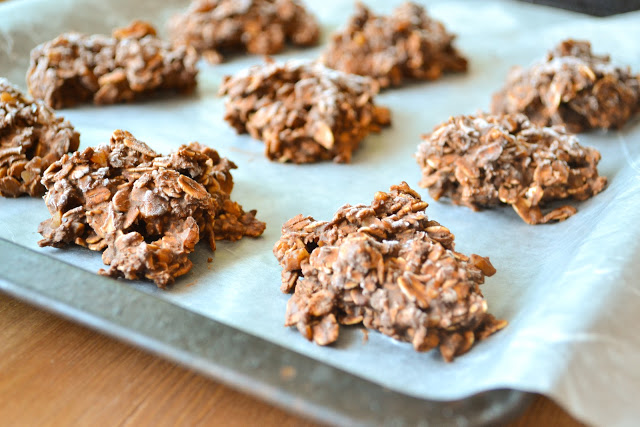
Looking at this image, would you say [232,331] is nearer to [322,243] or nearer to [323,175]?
[322,243]

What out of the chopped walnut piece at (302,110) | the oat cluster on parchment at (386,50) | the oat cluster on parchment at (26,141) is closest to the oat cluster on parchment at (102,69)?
the chopped walnut piece at (302,110)

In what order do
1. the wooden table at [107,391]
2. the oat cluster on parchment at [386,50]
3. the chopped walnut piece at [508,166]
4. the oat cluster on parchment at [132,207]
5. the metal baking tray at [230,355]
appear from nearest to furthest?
the metal baking tray at [230,355] < the wooden table at [107,391] < the oat cluster on parchment at [132,207] < the chopped walnut piece at [508,166] < the oat cluster on parchment at [386,50]

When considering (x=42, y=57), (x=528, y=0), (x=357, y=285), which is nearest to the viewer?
(x=357, y=285)

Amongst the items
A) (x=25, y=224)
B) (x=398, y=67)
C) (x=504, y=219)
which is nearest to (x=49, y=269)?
(x=25, y=224)

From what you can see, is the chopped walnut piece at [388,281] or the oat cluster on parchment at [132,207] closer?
the chopped walnut piece at [388,281]

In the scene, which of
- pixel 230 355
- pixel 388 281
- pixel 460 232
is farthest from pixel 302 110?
pixel 230 355

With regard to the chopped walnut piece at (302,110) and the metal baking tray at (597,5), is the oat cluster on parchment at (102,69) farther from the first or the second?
the metal baking tray at (597,5)

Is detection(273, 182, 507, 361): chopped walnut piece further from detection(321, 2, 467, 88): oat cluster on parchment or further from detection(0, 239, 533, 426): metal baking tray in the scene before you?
detection(321, 2, 467, 88): oat cluster on parchment

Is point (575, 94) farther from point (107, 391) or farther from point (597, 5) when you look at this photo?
point (107, 391)
